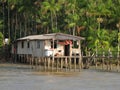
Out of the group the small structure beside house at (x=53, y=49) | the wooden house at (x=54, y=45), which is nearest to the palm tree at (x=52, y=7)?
the small structure beside house at (x=53, y=49)

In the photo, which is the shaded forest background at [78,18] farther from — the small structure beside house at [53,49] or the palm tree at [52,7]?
the small structure beside house at [53,49]

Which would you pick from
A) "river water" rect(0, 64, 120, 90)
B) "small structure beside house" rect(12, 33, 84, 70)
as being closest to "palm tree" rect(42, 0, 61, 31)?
"small structure beside house" rect(12, 33, 84, 70)

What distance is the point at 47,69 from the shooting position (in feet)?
148

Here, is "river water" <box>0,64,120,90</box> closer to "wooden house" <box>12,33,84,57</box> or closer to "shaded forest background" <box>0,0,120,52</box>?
"wooden house" <box>12,33,84,57</box>

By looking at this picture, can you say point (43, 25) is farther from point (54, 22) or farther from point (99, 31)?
point (99, 31)

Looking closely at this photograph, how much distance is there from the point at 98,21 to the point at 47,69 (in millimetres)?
13284

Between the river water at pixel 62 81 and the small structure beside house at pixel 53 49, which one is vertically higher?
the small structure beside house at pixel 53 49

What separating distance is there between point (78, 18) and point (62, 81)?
23048 mm

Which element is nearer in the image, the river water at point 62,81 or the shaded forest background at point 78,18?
the river water at point 62,81

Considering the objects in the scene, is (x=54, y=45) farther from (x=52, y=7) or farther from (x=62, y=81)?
(x=62, y=81)

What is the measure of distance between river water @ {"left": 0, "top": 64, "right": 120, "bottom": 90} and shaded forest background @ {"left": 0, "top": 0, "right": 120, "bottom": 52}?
535 inches

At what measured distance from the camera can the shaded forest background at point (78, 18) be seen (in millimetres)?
55281

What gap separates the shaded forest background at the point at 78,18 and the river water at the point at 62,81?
13.6 metres

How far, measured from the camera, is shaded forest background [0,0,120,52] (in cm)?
5528
